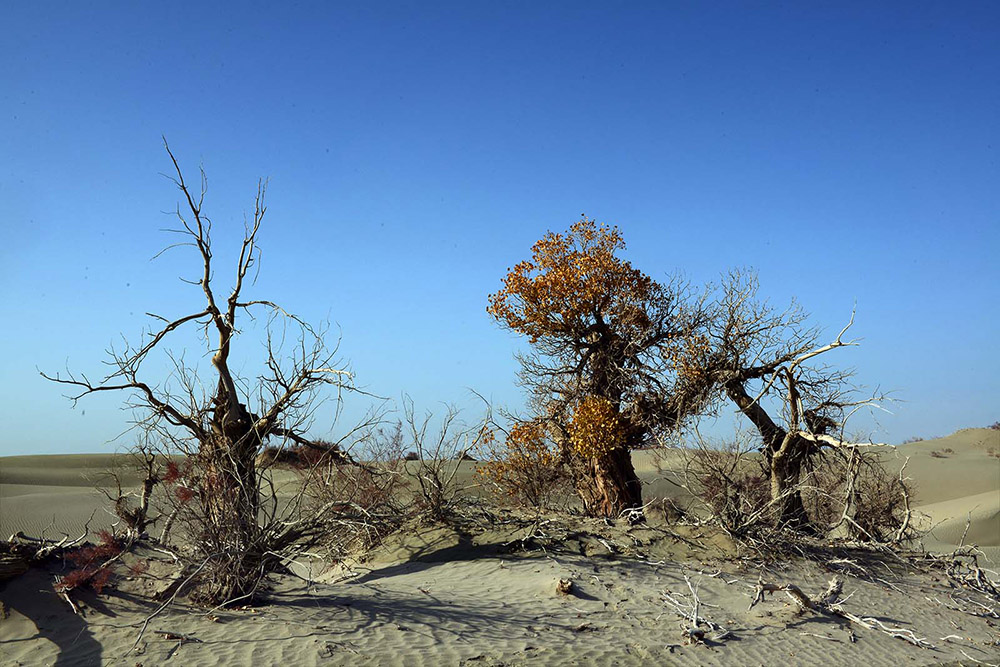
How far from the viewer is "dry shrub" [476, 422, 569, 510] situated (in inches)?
656

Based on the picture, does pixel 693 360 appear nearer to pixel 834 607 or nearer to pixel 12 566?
pixel 834 607

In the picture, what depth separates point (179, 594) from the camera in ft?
31.0

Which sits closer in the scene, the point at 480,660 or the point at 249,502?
the point at 480,660

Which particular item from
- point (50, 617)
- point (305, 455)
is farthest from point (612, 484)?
point (50, 617)

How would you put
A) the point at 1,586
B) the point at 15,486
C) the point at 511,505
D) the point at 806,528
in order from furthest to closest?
the point at 15,486, the point at 511,505, the point at 806,528, the point at 1,586

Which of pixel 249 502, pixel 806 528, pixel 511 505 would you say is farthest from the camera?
pixel 511 505

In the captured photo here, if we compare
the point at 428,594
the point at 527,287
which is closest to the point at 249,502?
the point at 428,594

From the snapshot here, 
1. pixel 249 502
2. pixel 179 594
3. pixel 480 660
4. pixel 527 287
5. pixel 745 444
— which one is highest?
pixel 527 287

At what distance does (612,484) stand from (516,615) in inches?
268

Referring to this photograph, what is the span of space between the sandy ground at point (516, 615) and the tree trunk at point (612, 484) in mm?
2501

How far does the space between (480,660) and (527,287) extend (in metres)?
9.34

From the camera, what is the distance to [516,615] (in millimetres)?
9828

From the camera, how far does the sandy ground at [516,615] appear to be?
834cm

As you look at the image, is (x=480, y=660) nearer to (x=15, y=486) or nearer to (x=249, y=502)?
(x=249, y=502)
